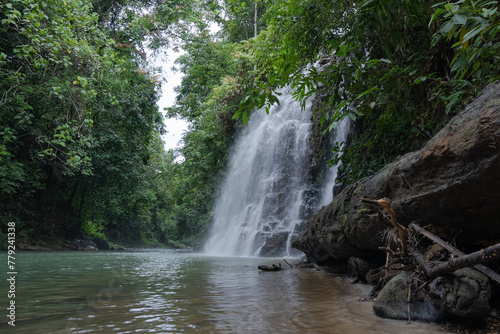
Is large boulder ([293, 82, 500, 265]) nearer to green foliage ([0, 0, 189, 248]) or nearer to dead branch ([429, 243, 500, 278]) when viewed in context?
dead branch ([429, 243, 500, 278])

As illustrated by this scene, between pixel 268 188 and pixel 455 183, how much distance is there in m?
12.6

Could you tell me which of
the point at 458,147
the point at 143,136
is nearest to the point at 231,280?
the point at 458,147

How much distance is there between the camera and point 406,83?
4719 millimetres

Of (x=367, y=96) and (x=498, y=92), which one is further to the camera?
(x=367, y=96)

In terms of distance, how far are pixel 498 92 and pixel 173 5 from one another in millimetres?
17819

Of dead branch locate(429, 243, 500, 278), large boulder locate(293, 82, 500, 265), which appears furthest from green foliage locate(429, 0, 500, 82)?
dead branch locate(429, 243, 500, 278)

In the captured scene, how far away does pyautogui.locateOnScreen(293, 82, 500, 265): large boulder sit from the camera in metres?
2.43

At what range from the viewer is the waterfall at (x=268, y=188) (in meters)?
13.6

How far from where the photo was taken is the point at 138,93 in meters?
19.2

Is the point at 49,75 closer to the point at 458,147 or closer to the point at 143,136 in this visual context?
the point at 143,136

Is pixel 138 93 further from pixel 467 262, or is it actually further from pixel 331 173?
pixel 467 262

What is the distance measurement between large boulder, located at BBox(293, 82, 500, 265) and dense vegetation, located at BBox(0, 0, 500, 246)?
588 mm

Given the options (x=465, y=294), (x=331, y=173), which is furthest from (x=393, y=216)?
(x=331, y=173)

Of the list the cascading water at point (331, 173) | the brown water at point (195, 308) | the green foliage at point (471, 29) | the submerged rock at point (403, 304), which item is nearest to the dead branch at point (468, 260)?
the submerged rock at point (403, 304)
